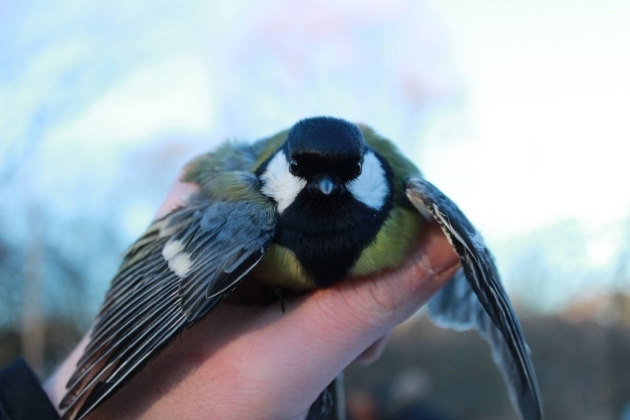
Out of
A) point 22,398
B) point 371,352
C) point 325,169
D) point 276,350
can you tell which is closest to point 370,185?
point 325,169

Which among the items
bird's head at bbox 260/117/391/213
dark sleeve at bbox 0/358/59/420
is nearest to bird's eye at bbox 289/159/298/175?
bird's head at bbox 260/117/391/213

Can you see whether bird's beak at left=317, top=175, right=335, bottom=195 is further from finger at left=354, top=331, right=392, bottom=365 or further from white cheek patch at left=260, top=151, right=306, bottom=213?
finger at left=354, top=331, right=392, bottom=365

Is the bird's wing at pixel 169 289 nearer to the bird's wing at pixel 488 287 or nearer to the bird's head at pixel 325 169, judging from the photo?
the bird's head at pixel 325 169

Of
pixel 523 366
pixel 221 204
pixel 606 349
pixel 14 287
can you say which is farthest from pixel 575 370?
pixel 14 287

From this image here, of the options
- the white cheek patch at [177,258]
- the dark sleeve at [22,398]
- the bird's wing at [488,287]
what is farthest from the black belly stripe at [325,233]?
the dark sleeve at [22,398]

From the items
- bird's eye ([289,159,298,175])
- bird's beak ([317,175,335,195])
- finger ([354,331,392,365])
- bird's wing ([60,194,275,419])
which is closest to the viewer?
bird's wing ([60,194,275,419])

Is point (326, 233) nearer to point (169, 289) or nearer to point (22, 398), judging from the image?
point (169, 289)
